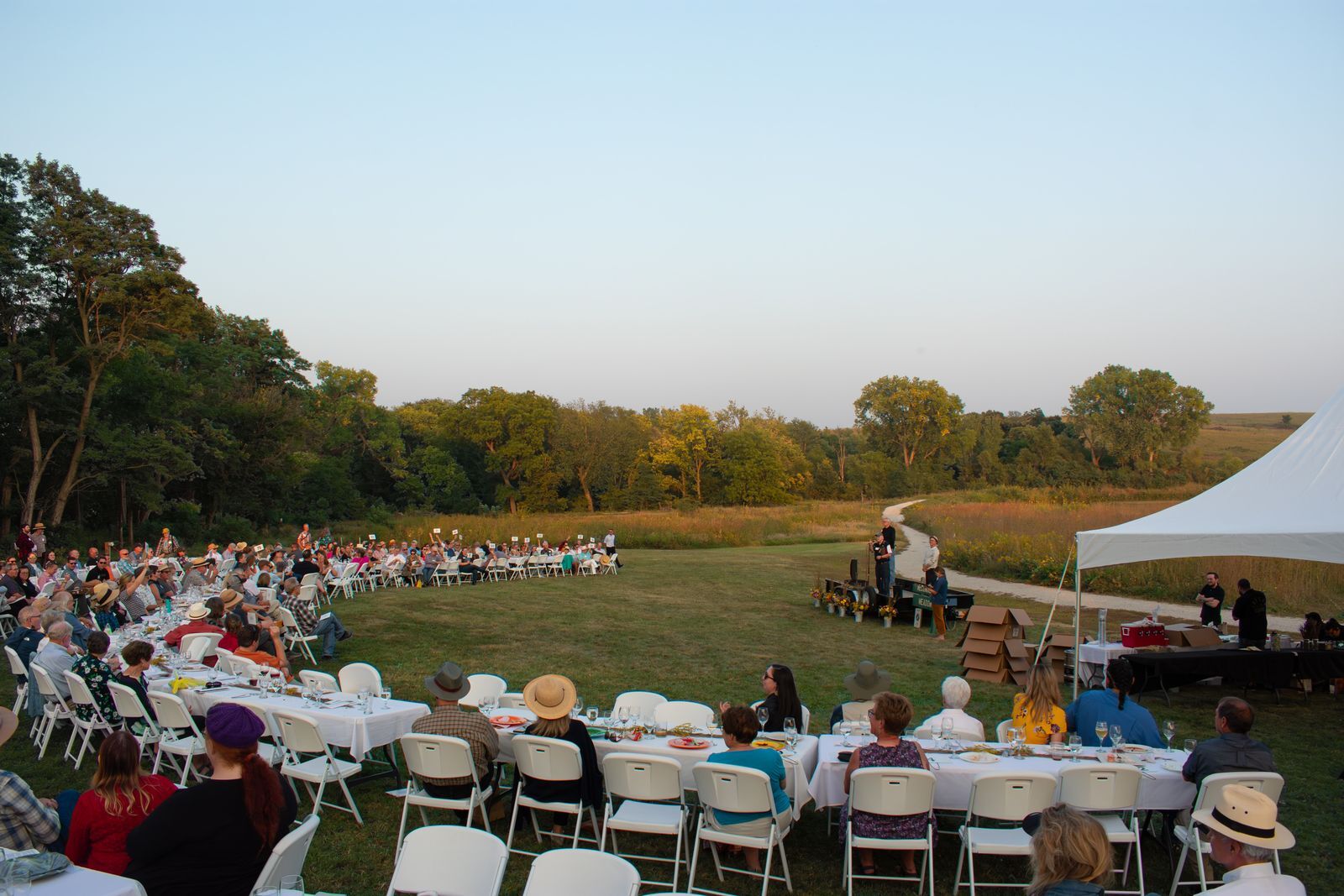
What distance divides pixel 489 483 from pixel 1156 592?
1803 inches

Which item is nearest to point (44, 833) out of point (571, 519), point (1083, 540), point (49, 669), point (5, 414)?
point (49, 669)

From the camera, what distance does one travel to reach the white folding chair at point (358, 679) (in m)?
7.66

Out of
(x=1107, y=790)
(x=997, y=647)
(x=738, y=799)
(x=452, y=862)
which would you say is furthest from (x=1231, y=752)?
(x=997, y=647)

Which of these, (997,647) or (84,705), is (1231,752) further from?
(84,705)

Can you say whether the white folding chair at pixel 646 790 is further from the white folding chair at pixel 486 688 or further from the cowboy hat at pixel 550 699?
the white folding chair at pixel 486 688

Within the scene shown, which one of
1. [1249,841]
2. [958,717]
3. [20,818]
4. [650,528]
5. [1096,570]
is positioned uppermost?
[1249,841]

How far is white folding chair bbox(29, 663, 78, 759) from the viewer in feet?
24.0

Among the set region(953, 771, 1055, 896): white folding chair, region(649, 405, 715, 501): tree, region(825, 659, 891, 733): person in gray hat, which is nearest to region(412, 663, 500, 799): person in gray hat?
region(825, 659, 891, 733): person in gray hat

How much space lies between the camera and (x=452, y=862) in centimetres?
368

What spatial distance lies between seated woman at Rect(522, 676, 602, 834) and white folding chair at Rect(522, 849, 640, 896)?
196 centimetres

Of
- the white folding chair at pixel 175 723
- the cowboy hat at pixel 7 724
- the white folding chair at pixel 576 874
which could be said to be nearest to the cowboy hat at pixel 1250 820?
the white folding chair at pixel 576 874

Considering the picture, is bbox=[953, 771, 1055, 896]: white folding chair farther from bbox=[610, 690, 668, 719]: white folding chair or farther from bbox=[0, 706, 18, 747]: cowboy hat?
bbox=[0, 706, 18, 747]: cowboy hat

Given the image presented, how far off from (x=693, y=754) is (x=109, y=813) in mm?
3154

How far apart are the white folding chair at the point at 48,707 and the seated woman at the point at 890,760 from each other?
21.3 ft
